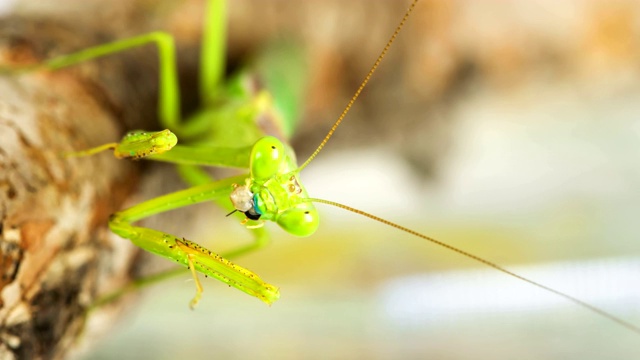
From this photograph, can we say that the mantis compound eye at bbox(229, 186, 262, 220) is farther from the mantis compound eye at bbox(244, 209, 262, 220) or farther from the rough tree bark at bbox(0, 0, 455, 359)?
the rough tree bark at bbox(0, 0, 455, 359)

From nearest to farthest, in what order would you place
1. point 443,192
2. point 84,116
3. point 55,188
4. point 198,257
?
point 198,257 → point 55,188 → point 84,116 → point 443,192

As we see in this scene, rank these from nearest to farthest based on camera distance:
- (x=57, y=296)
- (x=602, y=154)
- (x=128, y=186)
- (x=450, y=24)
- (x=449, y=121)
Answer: (x=57, y=296) → (x=128, y=186) → (x=450, y=24) → (x=449, y=121) → (x=602, y=154)

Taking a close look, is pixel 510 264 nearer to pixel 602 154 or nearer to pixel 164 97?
pixel 602 154

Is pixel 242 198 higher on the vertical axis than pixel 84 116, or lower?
lower

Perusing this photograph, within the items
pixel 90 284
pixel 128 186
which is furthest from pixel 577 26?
pixel 90 284

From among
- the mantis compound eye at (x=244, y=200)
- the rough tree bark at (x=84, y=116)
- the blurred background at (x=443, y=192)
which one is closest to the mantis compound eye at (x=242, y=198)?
the mantis compound eye at (x=244, y=200)

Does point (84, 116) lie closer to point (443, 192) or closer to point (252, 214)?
point (252, 214)

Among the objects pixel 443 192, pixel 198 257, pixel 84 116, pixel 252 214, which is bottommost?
pixel 198 257

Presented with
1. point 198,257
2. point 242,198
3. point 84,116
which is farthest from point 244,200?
point 84,116
